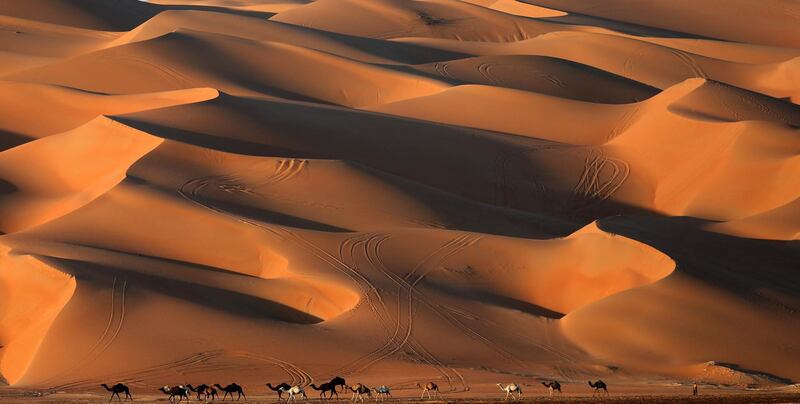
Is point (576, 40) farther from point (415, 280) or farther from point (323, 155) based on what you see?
point (415, 280)

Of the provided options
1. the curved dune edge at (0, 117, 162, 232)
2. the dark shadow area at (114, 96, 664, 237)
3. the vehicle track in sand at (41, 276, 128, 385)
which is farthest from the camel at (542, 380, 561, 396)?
the curved dune edge at (0, 117, 162, 232)

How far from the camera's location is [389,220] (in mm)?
33906

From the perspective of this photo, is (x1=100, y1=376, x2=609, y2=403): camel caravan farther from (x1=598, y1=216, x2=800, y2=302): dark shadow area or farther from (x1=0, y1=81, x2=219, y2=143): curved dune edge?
(x1=0, y1=81, x2=219, y2=143): curved dune edge

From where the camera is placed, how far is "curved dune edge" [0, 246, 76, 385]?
2600 cm

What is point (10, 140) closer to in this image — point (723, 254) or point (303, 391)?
point (723, 254)

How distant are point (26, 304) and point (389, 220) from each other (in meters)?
10.0

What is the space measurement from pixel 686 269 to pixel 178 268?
11.2m

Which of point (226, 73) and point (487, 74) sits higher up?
point (487, 74)

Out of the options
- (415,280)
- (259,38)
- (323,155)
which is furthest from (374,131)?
(259,38)

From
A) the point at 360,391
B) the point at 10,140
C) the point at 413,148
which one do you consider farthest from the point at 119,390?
the point at 10,140

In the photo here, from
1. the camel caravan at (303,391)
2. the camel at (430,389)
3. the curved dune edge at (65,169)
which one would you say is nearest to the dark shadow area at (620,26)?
the curved dune edge at (65,169)

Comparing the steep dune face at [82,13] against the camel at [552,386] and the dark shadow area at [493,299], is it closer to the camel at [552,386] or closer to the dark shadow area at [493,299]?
the dark shadow area at [493,299]

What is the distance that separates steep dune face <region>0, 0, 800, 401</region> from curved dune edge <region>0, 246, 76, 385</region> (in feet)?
0.22

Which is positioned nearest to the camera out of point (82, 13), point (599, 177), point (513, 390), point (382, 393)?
point (382, 393)
